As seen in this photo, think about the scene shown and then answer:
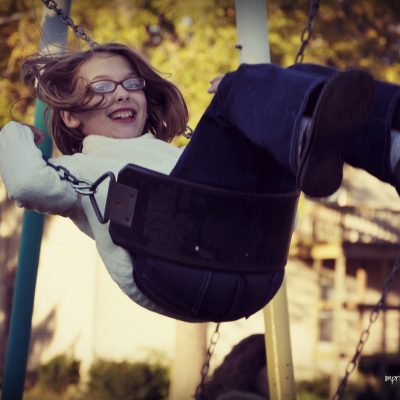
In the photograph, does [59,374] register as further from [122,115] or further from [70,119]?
[122,115]

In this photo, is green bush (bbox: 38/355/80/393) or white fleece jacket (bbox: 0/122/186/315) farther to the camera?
green bush (bbox: 38/355/80/393)

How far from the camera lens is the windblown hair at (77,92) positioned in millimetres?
3068

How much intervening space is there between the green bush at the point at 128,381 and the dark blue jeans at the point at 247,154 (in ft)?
31.8

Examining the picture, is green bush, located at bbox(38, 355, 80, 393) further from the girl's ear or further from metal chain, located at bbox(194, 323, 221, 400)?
the girl's ear

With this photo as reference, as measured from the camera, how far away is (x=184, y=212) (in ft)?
8.72

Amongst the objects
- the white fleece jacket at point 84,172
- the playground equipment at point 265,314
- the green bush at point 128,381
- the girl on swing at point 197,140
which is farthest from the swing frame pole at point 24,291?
the green bush at point 128,381

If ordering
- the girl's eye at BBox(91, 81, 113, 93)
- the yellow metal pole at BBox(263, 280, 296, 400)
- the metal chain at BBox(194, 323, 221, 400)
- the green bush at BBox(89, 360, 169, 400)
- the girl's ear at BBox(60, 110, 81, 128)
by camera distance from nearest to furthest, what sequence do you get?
1. the girl's eye at BBox(91, 81, 113, 93)
2. the girl's ear at BBox(60, 110, 81, 128)
3. the metal chain at BBox(194, 323, 221, 400)
4. the yellow metal pole at BBox(263, 280, 296, 400)
5. the green bush at BBox(89, 360, 169, 400)

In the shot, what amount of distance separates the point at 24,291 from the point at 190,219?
75.5 inches

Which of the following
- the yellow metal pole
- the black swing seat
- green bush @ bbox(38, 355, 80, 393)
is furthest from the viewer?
green bush @ bbox(38, 355, 80, 393)

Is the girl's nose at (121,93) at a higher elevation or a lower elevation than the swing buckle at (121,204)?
higher

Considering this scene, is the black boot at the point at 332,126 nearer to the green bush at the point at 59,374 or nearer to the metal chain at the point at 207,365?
the metal chain at the point at 207,365

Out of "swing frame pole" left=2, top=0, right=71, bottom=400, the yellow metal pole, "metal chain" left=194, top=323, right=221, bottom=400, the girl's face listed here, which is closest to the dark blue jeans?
the girl's face

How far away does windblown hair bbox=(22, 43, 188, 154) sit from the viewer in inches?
121

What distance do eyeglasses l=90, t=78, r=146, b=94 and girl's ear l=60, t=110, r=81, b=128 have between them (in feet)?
0.56
